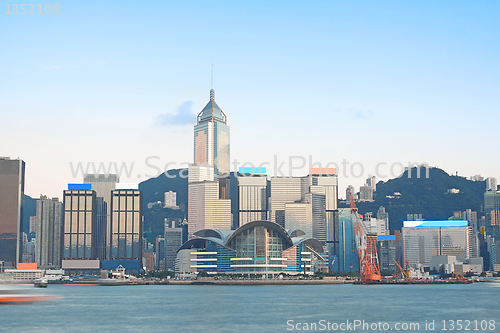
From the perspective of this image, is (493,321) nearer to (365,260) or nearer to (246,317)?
(246,317)

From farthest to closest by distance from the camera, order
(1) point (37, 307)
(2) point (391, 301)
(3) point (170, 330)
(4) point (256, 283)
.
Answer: (4) point (256, 283) < (2) point (391, 301) < (1) point (37, 307) < (3) point (170, 330)

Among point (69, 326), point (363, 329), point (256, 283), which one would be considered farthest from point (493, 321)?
point (256, 283)

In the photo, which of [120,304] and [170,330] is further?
[120,304]

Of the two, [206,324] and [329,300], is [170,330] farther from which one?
[329,300]

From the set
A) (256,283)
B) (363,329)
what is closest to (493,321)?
(363,329)

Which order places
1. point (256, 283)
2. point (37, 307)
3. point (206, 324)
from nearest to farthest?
1. point (206, 324)
2. point (37, 307)
3. point (256, 283)

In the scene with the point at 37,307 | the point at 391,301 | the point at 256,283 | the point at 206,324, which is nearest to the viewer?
the point at 206,324

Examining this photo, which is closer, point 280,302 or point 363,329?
point 363,329

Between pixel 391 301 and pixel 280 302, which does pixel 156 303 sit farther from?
pixel 391 301
